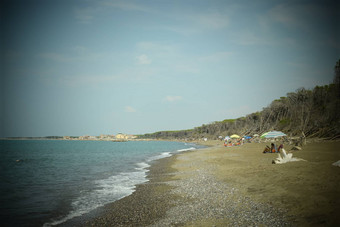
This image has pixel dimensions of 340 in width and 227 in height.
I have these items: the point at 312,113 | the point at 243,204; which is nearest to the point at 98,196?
the point at 243,204

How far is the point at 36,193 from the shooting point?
15.5 m

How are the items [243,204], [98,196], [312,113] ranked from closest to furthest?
[243,204] → [98,196] → [312,113]

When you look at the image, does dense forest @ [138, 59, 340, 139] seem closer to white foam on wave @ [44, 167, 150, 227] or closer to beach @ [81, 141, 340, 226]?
beach @ [81, 141, 340, 226]

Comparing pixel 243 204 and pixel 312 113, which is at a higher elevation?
pixel 312 113

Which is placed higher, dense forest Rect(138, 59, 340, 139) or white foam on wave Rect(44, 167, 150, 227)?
dense forest Rect(138, 59, 340, 139)

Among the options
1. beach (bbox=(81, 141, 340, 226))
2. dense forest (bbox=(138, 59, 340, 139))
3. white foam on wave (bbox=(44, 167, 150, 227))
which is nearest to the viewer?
beach (bbox=(81, 141, 340, 226))

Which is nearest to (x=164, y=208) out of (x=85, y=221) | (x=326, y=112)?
(x=85, y=221)

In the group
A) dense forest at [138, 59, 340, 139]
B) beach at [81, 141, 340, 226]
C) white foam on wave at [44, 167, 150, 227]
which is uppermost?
dense forest at [138, 59, 340, 139]

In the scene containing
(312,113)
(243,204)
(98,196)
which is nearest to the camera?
(243,204)

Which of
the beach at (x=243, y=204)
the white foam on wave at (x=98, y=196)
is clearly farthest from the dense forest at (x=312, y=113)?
the white foam on wave at (x=98, y=196)

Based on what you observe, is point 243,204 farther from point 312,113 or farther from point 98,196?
point 312,113

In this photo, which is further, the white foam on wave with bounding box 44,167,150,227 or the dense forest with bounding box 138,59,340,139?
the dense forest with bounding box 138,59,340,139

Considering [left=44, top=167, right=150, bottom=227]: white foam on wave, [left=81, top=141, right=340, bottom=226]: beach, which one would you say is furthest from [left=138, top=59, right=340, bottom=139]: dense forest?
[left=44, top=167, right=150, bottom=227]: white foam on wave

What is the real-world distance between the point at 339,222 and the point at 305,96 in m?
64.9
